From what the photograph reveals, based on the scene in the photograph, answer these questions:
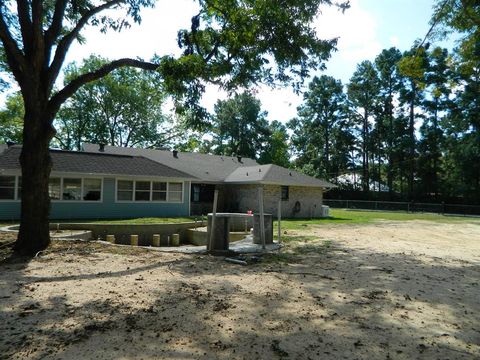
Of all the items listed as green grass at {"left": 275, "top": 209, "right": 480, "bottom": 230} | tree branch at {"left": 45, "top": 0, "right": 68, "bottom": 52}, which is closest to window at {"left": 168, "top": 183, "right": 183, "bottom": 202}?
green grass at {"left": 275, "top": 209, "right": 480, "bottom": 230}

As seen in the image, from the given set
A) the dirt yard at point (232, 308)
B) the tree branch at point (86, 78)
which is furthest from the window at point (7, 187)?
the dirt yard at point (232, 308)

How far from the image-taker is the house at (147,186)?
19.2 metres

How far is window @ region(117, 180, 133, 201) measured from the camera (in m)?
21.1

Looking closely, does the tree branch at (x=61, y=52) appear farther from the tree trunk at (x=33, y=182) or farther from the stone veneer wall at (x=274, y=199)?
the stone veneer wall at (x=274, y=199)

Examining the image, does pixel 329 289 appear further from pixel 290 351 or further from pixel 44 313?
pixel 44 313

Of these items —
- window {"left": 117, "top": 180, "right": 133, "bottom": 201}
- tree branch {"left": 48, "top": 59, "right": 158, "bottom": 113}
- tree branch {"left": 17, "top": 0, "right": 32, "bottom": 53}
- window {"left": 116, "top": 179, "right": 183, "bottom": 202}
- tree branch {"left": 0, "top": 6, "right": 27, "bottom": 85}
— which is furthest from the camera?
window {"left": 116, "top": 179, "right": 183, "bottom": 202}

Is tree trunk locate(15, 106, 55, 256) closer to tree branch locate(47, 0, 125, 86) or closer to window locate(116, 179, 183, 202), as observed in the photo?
tree branch locate(47, 0, 125, 86)

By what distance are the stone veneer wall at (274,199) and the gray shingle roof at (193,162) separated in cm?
167

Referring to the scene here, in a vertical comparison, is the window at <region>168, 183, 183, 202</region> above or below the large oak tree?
below

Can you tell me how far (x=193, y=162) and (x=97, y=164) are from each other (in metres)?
9.66

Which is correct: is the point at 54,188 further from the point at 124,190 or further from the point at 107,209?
the point at 124,190

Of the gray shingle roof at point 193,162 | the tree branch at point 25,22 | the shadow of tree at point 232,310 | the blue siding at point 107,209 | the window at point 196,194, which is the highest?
the tree branch at point 25,22

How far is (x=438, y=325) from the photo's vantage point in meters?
4.87

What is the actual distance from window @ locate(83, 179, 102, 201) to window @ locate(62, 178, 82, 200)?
0.25 metres
